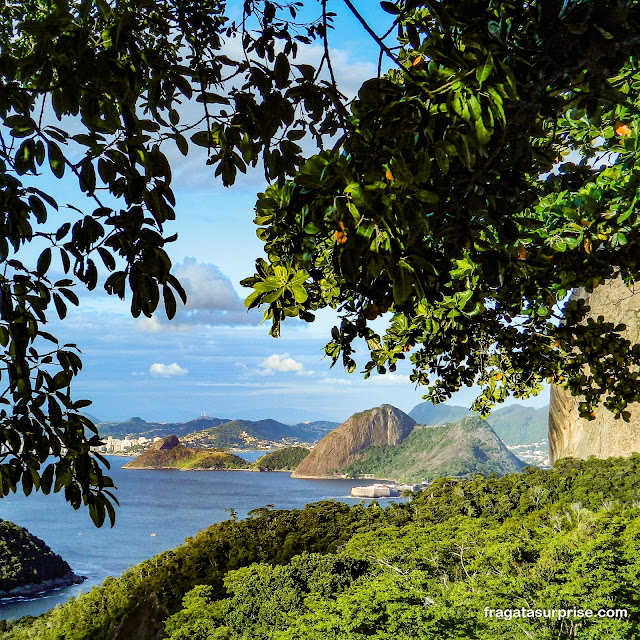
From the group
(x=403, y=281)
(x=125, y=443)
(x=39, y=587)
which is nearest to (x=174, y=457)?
(x=125, y=443)

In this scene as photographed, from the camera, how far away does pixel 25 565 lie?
2512 centimetres

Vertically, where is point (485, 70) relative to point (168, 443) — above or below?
above

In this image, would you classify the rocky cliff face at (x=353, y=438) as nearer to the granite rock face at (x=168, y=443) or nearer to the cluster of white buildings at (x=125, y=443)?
the granite rock face at (x=168, y=443)

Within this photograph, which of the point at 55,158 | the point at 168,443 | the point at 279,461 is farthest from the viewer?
the point at 168,443

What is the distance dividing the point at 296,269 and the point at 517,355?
92.7 inches

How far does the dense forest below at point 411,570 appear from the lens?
5004 millimetres

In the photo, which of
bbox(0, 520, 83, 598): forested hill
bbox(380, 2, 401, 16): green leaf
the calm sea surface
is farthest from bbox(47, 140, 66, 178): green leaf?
bbox(0, 520, 83, 598): forested hill

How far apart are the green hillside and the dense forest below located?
2004 centimetres

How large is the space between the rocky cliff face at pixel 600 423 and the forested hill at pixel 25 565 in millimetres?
21641

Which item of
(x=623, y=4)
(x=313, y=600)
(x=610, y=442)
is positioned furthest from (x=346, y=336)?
(x=610, y=442)

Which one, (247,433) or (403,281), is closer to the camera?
(403,281)

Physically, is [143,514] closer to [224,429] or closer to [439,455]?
[224,429]

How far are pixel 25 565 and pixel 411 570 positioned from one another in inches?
945

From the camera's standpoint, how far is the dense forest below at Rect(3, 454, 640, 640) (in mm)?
5004
